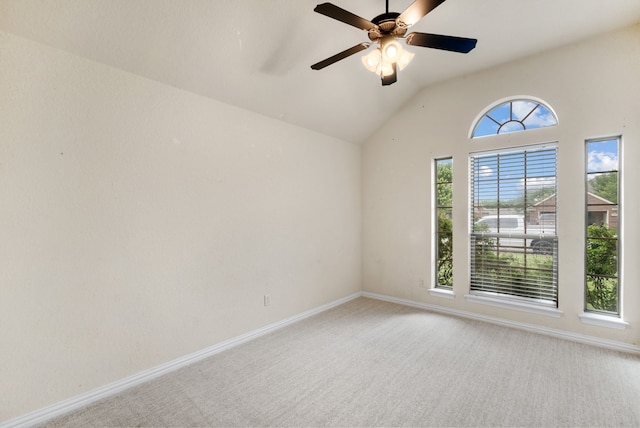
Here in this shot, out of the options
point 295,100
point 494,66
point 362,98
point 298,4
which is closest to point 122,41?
point 298,4

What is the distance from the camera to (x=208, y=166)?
2809 mm

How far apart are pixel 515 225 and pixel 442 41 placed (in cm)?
252

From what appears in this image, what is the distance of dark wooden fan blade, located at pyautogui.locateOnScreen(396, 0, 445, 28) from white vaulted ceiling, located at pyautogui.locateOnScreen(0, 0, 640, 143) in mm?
648

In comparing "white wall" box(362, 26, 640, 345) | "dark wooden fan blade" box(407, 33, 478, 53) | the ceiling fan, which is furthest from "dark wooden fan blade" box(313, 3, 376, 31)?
"white wall" box(362, 26, 640, 345)

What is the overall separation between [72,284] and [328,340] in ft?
7.29

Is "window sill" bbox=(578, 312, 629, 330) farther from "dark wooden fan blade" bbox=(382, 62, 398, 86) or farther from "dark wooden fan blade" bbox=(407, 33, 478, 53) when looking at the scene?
"dark wooden fan blade" bbox=(382, 62, 398, 86)

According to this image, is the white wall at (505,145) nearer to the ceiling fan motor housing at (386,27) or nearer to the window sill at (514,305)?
the window sill at (514,305)

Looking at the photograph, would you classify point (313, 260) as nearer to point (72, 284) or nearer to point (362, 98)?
point (362, 98)

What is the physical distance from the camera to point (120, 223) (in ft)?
7.46

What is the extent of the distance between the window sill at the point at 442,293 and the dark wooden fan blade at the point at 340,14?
128 inches

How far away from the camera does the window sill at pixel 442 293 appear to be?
3.88m

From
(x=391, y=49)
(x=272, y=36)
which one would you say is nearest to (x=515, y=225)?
(x=391, y=49)

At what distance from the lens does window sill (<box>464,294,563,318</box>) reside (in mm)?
3214

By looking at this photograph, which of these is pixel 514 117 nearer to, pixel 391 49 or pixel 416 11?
pixel 391 49
